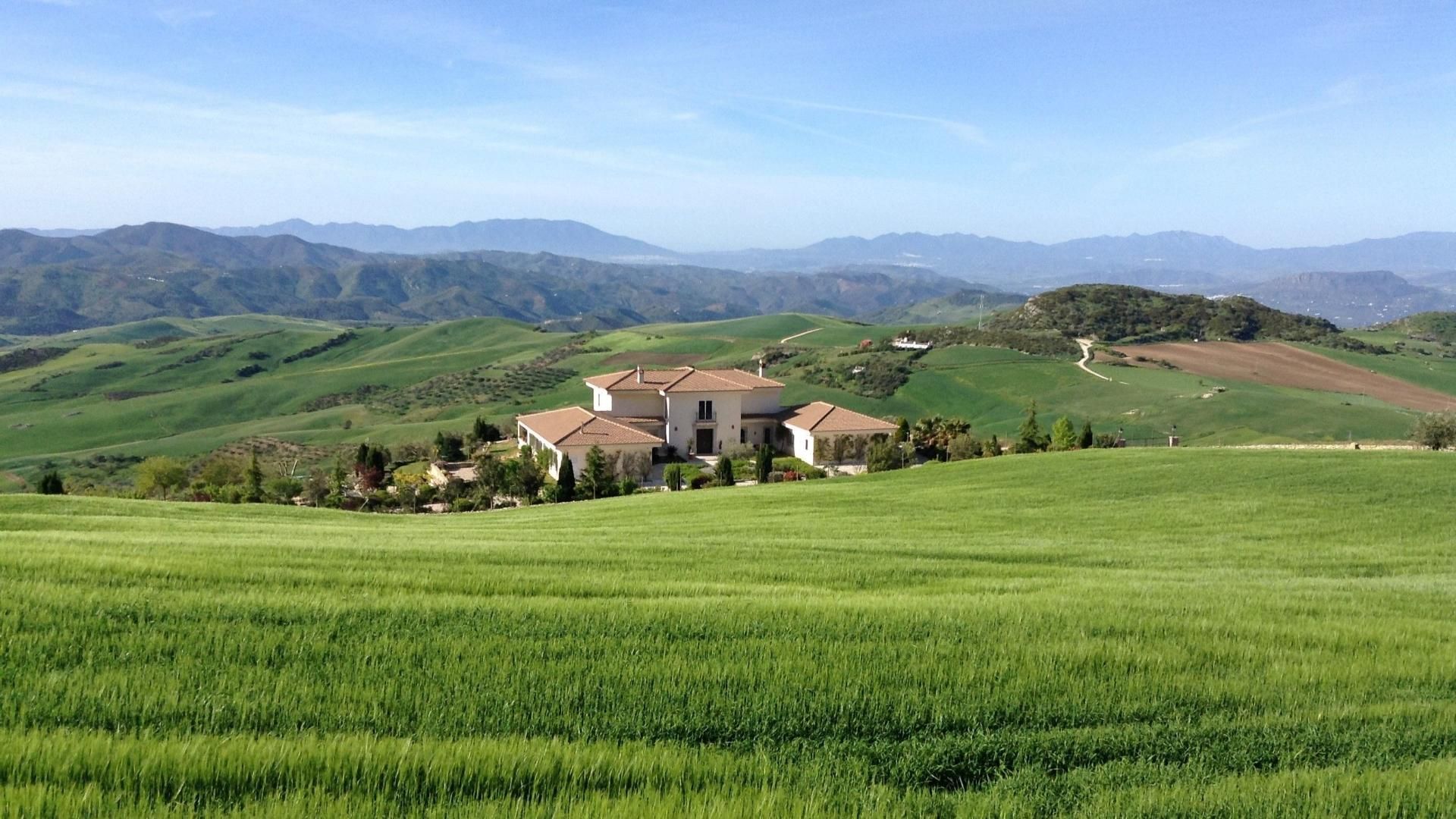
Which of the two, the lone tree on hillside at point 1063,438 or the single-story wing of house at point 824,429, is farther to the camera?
the single-story wing of house at point 824,429

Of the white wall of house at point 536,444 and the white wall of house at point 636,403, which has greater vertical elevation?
the white wall of house at point 636,403

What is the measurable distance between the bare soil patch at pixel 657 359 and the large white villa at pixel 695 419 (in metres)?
50.5

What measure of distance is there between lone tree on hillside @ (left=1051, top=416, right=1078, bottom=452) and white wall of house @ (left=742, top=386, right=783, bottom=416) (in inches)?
853

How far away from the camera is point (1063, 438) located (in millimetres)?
46406

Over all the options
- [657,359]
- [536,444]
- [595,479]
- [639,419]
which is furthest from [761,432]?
[657,359]

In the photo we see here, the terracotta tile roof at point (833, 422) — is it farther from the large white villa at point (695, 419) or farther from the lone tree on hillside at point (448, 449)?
the lone tree on hillside at point (448, 449)

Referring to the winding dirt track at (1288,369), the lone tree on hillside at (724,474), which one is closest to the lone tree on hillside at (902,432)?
the lone tree on hillside at (724,474)

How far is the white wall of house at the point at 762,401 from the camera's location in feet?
208

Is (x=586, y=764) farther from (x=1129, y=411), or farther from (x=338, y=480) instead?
(x=1129, y=411)

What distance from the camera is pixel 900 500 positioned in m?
30.3

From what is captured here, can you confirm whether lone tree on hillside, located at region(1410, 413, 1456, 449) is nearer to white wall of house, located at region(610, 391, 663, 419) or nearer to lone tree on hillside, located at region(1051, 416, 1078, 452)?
lone tree on hillside, located at region(1051, 416, 1078, 452)

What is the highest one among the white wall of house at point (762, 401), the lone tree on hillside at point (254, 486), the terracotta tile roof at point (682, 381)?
the terracotta tile roof at point (682, 381)

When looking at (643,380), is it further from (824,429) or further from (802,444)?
(824,429)

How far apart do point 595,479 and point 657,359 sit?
248ft
